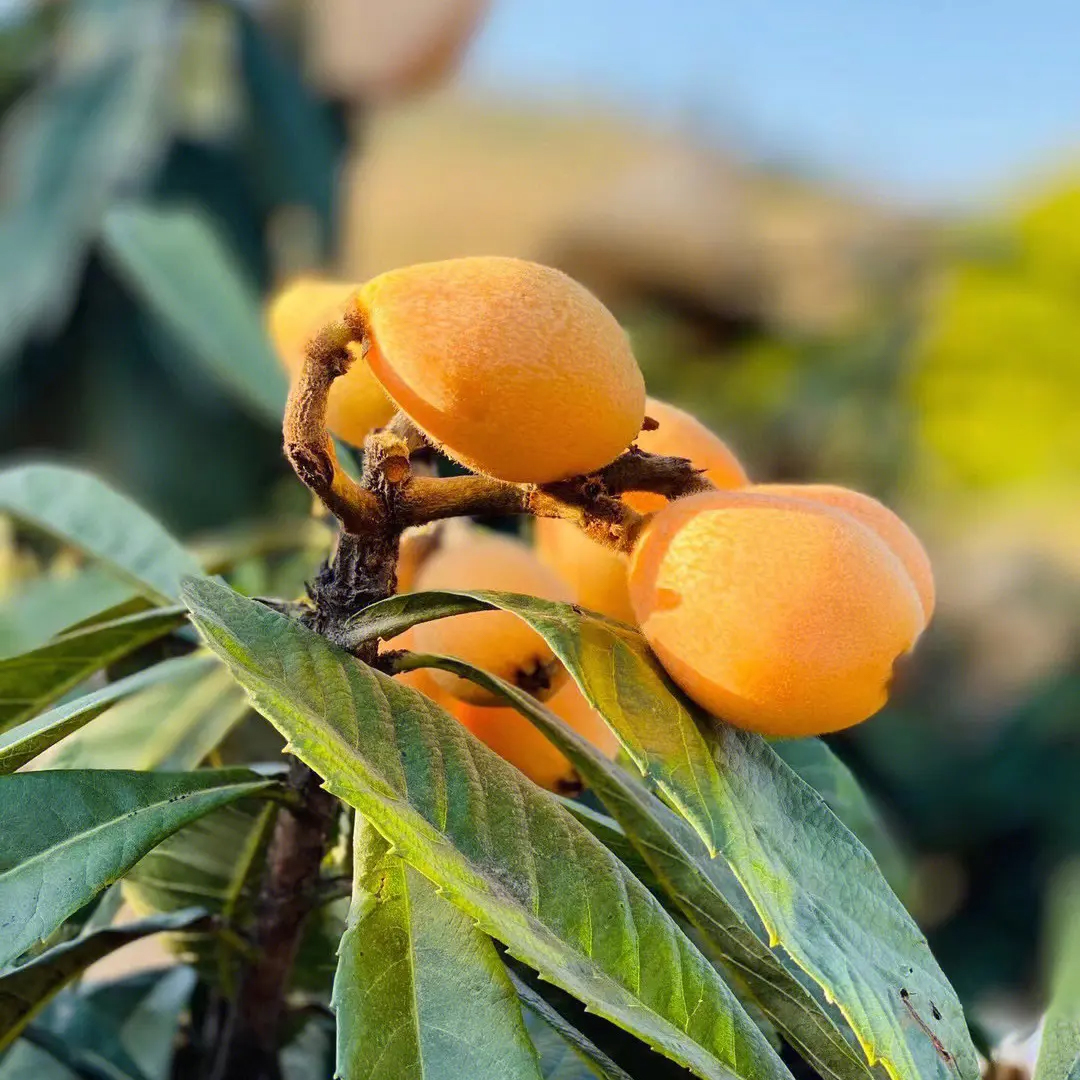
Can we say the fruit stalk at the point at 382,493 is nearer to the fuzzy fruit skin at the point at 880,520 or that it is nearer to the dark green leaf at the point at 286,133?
the fuzzy fruit skin at the point at 880,520

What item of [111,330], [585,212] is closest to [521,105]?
[585,212]

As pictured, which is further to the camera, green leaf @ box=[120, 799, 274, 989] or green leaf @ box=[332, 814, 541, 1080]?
green leaf @ box=[120, 799, 274, 989]

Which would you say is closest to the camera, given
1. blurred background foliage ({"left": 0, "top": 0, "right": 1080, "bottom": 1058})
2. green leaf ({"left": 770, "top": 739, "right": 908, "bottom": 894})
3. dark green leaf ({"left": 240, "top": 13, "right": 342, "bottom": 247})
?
green leaf ({"left": 770, "top": 739, "right": 908, "bottom": 894})

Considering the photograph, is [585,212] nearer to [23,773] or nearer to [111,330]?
[111,330]

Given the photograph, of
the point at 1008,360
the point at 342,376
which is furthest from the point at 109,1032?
the point at 1008,360

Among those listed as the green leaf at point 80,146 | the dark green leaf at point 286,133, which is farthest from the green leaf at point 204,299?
the dark green leaf at point 286,133

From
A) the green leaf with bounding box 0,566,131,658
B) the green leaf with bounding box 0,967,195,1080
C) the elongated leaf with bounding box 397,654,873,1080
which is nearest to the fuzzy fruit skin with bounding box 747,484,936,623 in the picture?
the elongated leaf with bounding box 397,654,873,1080

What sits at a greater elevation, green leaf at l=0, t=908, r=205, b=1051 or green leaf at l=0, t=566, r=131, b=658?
green leaf at l=0, t=908, r=205, b=1051

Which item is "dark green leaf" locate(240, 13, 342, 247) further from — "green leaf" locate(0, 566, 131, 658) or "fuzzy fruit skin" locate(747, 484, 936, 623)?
"fuzzy fruit skin" locate(747, 484, 936, 623)
